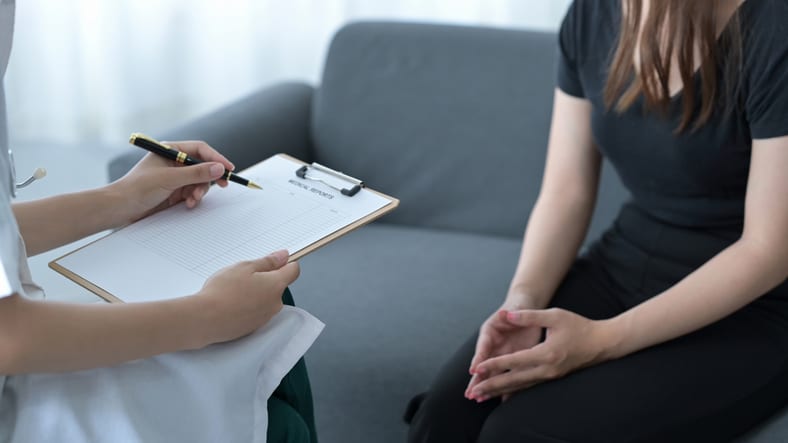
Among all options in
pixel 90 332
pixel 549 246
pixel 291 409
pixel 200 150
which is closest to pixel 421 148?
pixel 549 246

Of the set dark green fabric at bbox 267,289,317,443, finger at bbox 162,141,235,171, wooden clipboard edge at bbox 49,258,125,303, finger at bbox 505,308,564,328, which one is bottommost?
dark green fabric at bbox 267,289,317,443

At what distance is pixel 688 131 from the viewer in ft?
4.20

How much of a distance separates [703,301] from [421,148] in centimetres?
80

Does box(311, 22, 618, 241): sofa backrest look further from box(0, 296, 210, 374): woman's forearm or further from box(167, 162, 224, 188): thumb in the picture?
box(0, 296, 210, 374): woman's forearm

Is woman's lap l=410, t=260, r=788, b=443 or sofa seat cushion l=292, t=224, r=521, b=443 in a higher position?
woman's lap l=410, t=260, r=788, b=443

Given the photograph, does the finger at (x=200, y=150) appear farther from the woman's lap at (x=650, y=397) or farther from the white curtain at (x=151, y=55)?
the white curtain at (x=151, y=55)

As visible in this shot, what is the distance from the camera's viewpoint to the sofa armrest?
1708 mm

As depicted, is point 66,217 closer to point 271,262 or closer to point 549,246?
point 271,262

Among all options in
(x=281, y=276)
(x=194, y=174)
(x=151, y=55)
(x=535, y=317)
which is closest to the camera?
(x=281, y=276)

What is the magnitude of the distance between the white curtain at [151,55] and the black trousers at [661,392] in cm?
125

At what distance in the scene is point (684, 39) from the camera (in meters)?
1.25

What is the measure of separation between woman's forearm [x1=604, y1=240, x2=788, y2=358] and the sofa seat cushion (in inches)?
14.1

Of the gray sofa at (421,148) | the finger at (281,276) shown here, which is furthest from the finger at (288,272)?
the gray sofa at (421,148)

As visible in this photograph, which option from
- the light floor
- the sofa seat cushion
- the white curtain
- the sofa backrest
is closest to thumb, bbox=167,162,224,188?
the light floor
